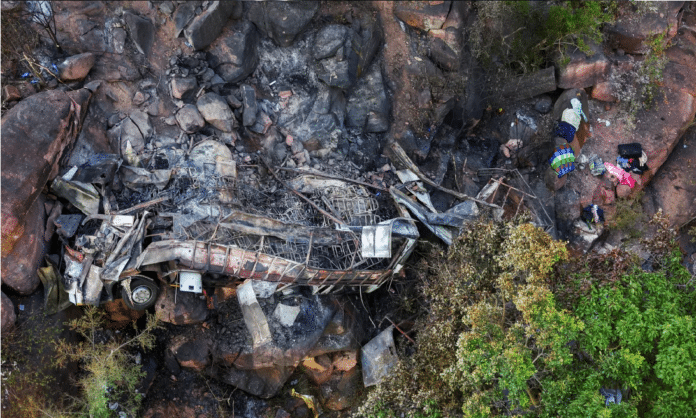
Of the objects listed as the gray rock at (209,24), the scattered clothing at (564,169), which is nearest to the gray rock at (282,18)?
the gray rock at (209,24)

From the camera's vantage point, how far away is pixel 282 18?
38.5 ft

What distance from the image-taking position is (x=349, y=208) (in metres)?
11.2

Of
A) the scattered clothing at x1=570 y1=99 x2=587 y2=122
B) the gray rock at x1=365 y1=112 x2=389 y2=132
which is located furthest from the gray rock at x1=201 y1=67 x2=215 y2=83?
the scattered clothing at x1=570 y1=99 x2=587 y2=122

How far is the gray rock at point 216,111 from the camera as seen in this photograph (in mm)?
11117

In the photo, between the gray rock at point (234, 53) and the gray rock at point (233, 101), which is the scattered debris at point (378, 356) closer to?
the gray rock at point (233, 101)

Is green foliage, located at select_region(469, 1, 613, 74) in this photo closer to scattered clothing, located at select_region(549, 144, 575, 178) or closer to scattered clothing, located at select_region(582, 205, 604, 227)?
scattered clothing, located at select_region(549, 144, 575, 178)

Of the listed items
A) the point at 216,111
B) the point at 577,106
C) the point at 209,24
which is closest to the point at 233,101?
the point at 216,111

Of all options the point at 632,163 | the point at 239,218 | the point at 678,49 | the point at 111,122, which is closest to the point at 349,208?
the point at 239,218

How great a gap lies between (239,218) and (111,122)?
3114 millimetres

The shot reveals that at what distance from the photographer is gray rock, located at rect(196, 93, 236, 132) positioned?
1112cm

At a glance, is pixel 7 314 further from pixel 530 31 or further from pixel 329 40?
pixel 530 31

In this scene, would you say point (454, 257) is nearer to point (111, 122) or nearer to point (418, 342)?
Result: point (418, 342)

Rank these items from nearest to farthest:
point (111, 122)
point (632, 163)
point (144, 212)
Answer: point (144, 212)
point (111, 122)
point (632, 163)

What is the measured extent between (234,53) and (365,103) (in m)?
2.83
